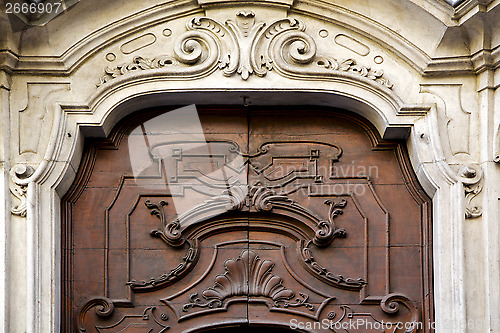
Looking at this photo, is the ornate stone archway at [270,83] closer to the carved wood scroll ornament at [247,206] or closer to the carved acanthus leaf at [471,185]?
the carved acanthus leaf at [471,185]

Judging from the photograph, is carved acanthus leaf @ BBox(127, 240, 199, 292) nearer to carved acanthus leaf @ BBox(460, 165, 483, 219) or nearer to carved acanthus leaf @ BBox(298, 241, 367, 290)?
carved acanthus leaf @ BBox(298, 241, 367, 290)

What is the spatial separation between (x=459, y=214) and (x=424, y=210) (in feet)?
1.29

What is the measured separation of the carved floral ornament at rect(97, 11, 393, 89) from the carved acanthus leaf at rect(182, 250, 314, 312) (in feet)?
4.49

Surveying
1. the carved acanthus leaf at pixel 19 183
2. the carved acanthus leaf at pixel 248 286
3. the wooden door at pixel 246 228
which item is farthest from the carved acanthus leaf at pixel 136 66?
the carved acanthus leaf at pixel 248 286

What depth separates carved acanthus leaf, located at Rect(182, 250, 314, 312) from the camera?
6703 mm

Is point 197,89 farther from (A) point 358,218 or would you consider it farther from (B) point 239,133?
(A) point 358,218

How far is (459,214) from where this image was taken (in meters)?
6.46

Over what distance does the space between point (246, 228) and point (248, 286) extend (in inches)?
17.0

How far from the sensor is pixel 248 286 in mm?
6727

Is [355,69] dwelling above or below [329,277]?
above

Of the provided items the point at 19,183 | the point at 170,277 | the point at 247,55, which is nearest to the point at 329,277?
the point at 170,277

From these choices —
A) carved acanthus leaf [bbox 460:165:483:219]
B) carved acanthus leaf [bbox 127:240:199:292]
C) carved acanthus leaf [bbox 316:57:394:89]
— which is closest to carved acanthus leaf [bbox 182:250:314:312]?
carved acanthus leaf [bbox 127:240:199:292]

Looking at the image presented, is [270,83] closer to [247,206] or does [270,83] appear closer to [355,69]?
[355,69]

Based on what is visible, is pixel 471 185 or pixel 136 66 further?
pixel 136 66
